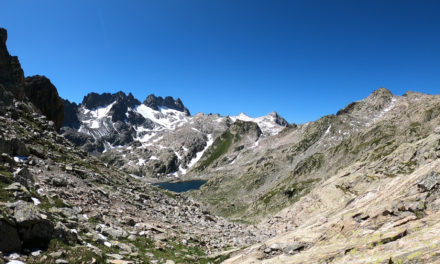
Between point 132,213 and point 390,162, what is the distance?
48.5 meters

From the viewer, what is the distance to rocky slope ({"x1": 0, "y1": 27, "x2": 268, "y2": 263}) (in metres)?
13.8

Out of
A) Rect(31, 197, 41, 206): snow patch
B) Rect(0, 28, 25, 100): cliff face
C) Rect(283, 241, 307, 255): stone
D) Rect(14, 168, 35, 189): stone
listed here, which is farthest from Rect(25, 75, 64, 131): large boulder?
Rect(283, 241, 307, 255): stone

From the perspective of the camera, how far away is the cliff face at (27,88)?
50.3 m

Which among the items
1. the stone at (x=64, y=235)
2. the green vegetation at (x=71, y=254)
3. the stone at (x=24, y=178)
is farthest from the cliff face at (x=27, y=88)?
the green vegetation at (x=71, y=254)

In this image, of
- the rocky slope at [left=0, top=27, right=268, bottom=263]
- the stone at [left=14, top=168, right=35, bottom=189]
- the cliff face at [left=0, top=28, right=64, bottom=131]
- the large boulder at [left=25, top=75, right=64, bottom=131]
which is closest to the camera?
the rocky slope at [left=0, top=27, right=268, bottom=263]

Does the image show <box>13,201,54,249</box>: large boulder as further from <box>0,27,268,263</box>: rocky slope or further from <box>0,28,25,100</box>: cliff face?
<box>0,28,25,100</box>: cliff face

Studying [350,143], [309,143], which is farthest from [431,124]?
[309,143]

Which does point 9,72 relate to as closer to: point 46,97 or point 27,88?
point 46,97

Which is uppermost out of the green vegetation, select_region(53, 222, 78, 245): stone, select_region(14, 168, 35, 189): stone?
select_region(14, 168, 35, 189): stone

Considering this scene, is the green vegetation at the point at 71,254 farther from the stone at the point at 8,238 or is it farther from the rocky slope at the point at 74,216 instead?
the stone at the point at 8,238

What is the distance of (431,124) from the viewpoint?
99.9m

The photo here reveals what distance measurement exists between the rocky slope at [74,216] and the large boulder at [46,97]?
134 feet

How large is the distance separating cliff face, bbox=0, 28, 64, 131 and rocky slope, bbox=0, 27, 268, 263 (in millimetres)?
7024

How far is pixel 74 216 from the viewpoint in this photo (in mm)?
20125
